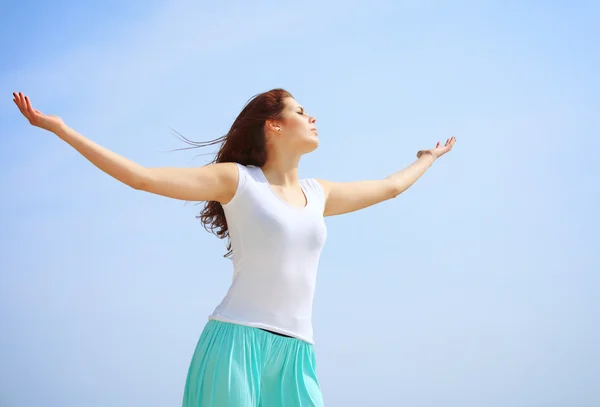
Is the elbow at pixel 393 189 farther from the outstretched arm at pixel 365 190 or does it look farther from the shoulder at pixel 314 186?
the shoulder at pixel 314 186

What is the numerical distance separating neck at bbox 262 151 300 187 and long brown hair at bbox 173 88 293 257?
6 cm

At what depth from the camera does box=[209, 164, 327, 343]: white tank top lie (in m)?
4.64

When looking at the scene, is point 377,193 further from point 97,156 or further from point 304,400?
point 97,156

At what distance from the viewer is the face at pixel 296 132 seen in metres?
5.00

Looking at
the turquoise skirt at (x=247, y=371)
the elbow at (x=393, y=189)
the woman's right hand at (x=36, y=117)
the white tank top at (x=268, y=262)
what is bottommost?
the turquoise skirt at (x=247, y=371)

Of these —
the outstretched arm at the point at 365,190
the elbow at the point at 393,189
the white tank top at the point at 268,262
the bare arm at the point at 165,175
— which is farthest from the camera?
the elbow at the point at 393,189

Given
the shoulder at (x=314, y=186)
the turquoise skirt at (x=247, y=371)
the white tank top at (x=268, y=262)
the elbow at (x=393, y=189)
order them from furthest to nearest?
the elbow at (x=393, y=189) < the shoulder at (x=314, y=186) < the white tank top at (x=268, y=262) < the turquoise skirt at (x=247, y=371)

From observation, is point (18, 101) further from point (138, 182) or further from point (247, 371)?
point (247, 371)

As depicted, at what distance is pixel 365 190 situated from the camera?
5.41 meters

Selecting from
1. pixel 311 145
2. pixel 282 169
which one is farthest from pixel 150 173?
pixel 311 145

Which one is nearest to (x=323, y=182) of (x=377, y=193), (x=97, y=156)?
(x=377, y=193)

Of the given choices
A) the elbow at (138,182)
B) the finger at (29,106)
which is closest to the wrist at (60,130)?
the finger at (29,106)

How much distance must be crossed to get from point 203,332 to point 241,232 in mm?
570

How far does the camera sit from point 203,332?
4.67 metres
